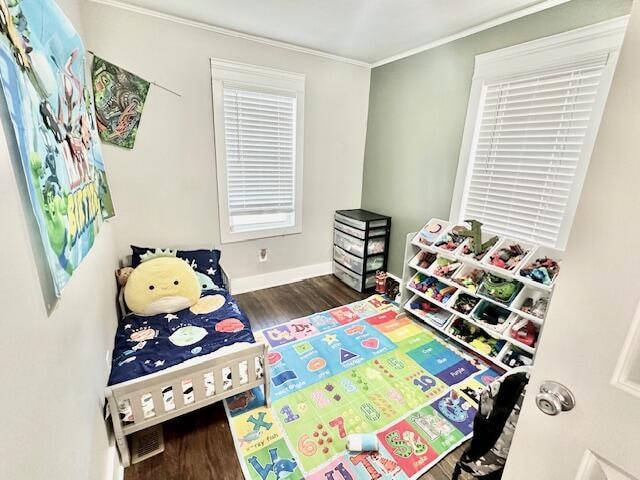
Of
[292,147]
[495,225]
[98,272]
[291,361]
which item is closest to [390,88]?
[292,147]

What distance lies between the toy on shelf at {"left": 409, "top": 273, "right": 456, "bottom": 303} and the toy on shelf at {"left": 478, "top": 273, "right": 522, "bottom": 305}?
1.03 ft

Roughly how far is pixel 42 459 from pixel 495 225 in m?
2.66

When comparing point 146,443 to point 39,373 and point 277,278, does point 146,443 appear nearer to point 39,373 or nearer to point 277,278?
point 39,373

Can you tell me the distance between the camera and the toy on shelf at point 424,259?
2510 mm

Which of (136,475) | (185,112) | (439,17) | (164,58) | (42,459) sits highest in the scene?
(439,17)

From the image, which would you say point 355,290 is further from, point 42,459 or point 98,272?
point 42,459

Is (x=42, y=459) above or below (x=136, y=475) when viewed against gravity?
above

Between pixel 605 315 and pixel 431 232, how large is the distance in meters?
2.02

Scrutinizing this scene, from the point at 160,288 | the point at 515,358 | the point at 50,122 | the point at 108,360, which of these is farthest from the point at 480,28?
the point at 108,360

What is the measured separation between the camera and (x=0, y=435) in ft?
1.75

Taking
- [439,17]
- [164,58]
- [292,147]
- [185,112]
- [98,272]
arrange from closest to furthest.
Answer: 1. [98,272]
2. [439,17]
3. [164,58]
4. [185,112]
5. [292,147]

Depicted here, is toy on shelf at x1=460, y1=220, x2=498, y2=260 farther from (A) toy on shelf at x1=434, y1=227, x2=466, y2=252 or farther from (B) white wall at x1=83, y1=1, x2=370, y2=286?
(B) white wall at x1=83, y1=1, x2=370, y2=286

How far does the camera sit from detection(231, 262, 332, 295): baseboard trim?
3.04m

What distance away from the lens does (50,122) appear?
3.05 ft
